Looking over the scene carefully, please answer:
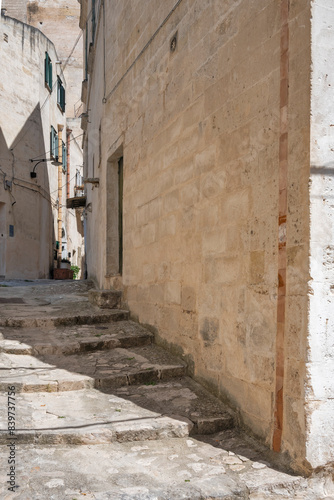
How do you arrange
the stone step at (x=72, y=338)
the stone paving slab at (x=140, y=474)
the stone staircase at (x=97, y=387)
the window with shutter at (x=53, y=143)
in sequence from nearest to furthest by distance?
the stone paving slab at (x=140, y=474), the stone staircase at (x=97, y=387), the stone step at (x=72, y=338), the window with shutter at (x=53, y=143)

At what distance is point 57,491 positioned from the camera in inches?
96.8

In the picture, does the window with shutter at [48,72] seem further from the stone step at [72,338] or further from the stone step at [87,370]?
the stone step at [87,370]

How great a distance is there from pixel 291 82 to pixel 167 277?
2.36m

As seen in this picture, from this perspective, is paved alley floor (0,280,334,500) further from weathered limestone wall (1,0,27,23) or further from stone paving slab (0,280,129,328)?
weathered limestone wall (1,0,27,23)

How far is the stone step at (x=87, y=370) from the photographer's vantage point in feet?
12.6

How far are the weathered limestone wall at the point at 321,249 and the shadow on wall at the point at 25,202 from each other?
12.1 meters

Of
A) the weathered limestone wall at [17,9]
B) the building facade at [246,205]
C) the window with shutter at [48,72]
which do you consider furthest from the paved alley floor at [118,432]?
the weathered limestone wall at [17,9]

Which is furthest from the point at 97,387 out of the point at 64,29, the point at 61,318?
the point at 64,29

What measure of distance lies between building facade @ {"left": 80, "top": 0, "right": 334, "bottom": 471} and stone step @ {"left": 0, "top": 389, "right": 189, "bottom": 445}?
0.60 meters

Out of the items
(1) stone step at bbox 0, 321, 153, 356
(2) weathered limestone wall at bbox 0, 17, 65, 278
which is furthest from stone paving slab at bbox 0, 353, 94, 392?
(2) weathered limestone wall at bbox 0, 17, 65, 278

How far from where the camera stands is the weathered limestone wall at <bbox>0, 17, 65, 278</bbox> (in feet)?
45.5

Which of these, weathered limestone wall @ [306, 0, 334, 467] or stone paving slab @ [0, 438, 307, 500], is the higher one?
weathered limestone wall @ [306, 0, 334, 467]

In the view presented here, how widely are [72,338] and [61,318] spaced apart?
60 centimetres

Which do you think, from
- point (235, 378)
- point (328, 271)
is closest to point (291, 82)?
point (328, 271)
